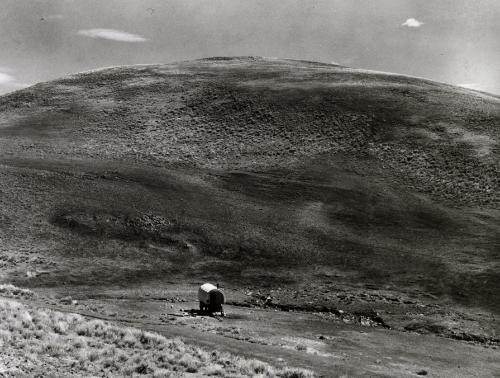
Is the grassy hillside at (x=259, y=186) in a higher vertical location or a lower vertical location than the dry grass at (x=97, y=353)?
higher

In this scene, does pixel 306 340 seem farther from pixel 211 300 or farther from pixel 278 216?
pixel 278 216

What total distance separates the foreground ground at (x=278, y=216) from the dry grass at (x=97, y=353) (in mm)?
2389

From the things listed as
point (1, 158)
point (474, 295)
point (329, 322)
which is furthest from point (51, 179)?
point (474, 295)

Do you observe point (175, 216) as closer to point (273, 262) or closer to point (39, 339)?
point (273, 262)

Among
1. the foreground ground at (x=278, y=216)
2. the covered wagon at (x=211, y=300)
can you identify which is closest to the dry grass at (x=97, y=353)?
the foreground ground at (x=278, y=216)

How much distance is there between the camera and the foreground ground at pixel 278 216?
2894 centimetres

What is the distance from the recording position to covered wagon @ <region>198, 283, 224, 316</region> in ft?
94.3

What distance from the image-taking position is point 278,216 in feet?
152

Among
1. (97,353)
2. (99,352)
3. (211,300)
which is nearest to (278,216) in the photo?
(211,300)

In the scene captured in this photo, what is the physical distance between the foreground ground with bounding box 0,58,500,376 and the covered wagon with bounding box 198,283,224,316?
4.29ft

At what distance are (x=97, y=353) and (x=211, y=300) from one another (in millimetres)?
10767

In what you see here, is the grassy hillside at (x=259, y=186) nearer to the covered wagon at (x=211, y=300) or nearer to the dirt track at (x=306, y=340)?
the dirt track at (x=306, y=340)

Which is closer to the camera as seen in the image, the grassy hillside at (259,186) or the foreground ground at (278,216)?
the foreground ground at (278,216)

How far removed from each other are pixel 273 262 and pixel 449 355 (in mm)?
15767
